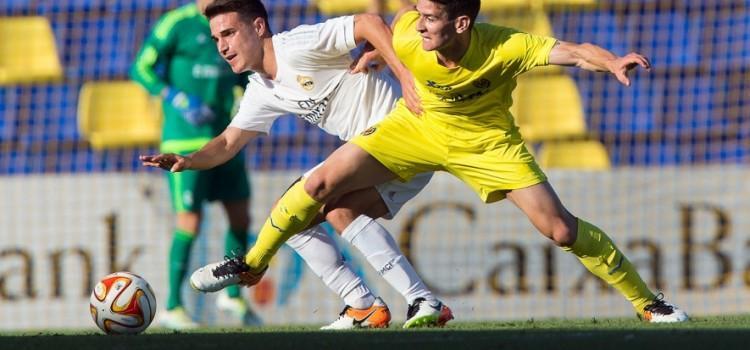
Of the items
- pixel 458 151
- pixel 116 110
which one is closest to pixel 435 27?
pixel 458 151

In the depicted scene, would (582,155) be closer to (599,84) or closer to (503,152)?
(599,84)

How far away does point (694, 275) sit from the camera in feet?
32.5

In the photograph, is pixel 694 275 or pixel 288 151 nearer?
pixel 694 275

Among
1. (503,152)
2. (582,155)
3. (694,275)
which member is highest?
(503,152)

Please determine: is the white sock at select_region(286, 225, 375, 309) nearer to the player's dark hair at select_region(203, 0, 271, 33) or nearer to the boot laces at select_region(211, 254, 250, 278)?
the boot laces at select_region(211, 254, 250, 278)

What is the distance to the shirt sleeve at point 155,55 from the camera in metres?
9.27

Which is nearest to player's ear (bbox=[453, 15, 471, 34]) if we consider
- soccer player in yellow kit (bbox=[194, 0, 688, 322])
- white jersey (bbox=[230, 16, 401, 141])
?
soccer player in yellow kit (bbox=[194, 0, 688, 322])

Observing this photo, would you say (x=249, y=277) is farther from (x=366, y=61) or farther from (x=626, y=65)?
(x=626, y=65)

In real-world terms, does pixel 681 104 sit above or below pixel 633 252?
above

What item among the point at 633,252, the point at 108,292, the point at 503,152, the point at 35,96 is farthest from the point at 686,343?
the point at 35,96

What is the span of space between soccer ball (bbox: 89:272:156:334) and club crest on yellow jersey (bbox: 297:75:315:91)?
3.81ft

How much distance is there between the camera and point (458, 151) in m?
6.03

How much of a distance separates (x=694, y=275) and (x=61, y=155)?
5.03m

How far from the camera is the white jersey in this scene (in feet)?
20.6
